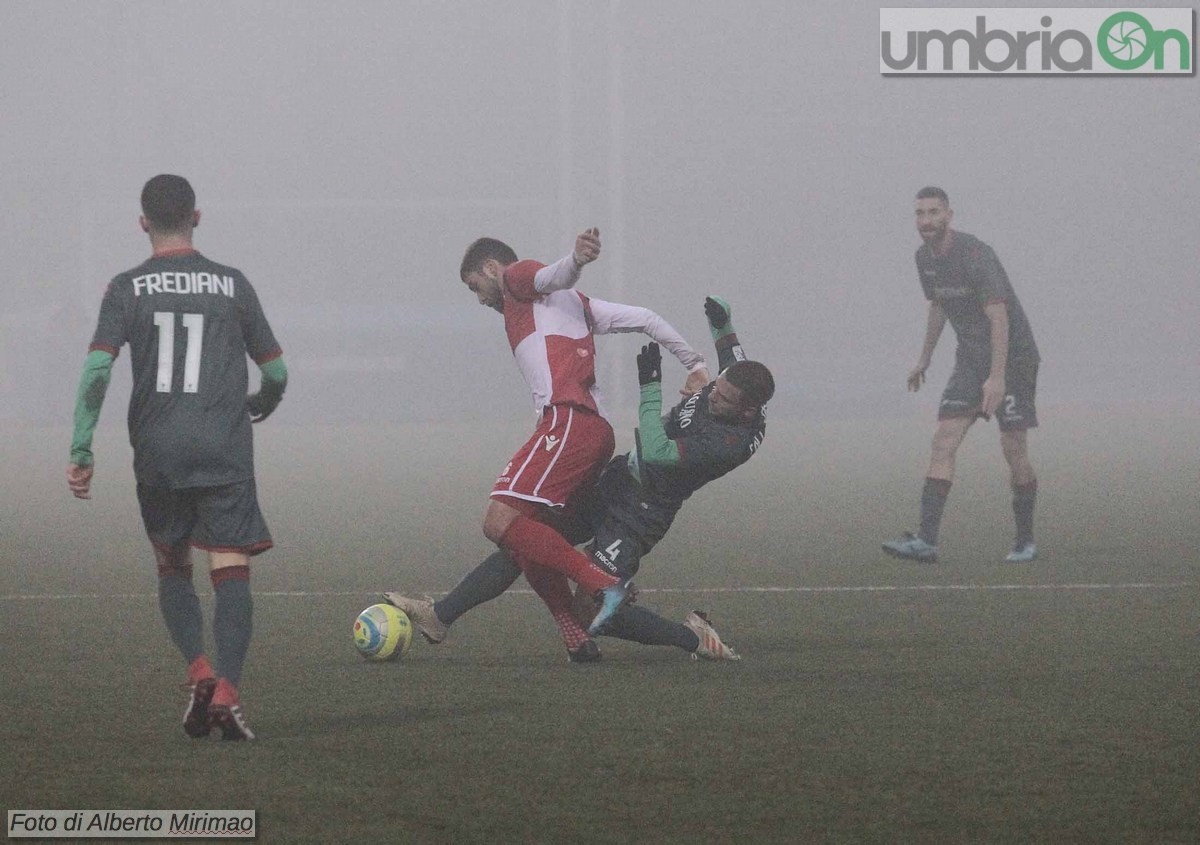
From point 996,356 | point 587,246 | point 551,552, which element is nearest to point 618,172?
point 996,356

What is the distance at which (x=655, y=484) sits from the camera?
5.57 meters

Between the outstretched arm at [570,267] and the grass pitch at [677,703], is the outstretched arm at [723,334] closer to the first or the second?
the outstretched arm at [570,267]

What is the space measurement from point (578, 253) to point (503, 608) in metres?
2.11

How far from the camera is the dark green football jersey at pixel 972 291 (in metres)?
8.56

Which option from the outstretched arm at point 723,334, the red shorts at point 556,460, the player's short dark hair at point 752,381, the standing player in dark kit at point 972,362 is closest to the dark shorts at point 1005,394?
the standing player in dark kit at point 972,362

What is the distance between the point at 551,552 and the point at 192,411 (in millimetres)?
1446

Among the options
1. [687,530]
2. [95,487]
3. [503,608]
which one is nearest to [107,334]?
[503,608]

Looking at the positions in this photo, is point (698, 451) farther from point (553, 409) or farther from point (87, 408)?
point (87, 408)

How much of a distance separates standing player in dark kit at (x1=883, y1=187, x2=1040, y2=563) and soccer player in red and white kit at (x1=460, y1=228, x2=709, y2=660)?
296cm

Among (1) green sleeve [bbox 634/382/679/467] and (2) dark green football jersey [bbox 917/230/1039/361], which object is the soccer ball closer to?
(1) green sleeve [bbox 634/382/679/467]

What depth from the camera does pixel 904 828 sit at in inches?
133

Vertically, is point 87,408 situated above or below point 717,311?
below

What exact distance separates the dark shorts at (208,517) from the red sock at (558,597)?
135 cm

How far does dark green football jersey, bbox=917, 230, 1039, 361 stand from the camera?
337 inches
